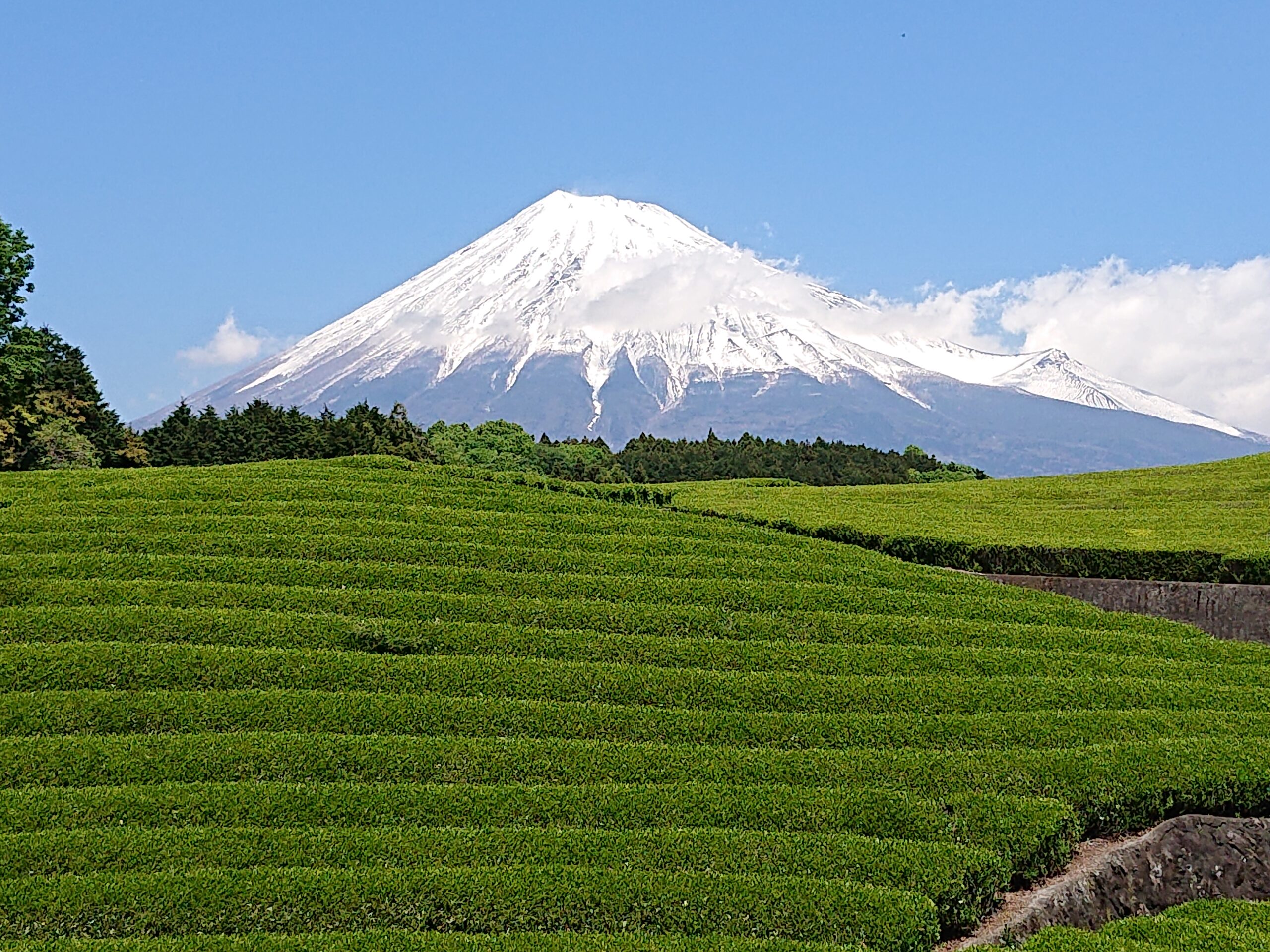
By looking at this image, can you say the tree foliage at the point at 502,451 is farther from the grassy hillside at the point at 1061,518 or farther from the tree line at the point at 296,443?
the grassy hillside at the point at 1061,518

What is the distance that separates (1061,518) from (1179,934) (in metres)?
13.8

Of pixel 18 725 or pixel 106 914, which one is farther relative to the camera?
pixel 18 725

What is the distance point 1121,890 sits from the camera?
8.31 m

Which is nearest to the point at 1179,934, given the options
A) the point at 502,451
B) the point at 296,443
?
the point at 296,443

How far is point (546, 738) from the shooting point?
10.0m

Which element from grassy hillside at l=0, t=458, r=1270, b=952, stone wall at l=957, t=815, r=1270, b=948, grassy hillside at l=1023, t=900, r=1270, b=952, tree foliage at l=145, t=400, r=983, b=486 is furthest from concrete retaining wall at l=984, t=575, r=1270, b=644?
tree foliage at l=145, t=400, r=983, b=486

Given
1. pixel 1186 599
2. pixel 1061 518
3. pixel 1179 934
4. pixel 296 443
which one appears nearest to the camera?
pixel 1179 934

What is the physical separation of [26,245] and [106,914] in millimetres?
32832

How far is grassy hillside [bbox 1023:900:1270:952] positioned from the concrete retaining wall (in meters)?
7.66

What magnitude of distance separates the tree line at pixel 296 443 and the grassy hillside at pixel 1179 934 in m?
31.2

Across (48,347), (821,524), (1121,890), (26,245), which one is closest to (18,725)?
(1121,890)

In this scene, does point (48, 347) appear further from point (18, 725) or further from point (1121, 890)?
point (1121, 890)

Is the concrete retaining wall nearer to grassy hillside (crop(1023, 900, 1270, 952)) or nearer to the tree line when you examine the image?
grassy hillside (crop(1023, 900, 1270, 952))

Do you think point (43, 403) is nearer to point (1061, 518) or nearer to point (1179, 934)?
point (1061, 518)
